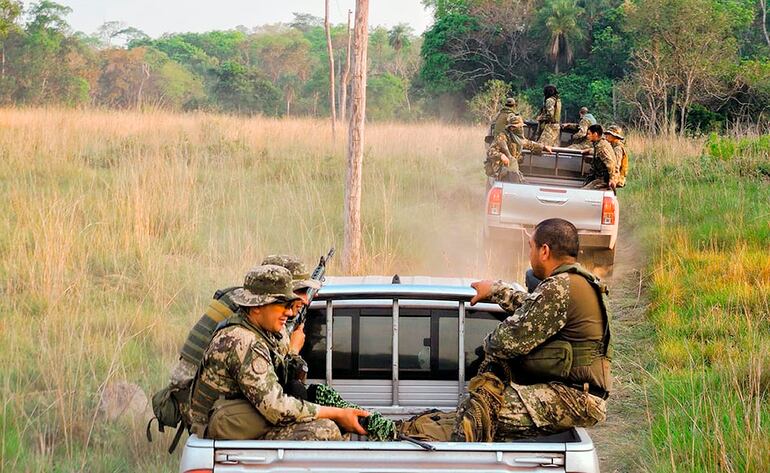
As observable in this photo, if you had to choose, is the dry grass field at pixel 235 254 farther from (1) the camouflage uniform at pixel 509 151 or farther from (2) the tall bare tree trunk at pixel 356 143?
(1) the camouflage uniform at pixel 509 151

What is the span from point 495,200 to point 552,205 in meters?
0.57

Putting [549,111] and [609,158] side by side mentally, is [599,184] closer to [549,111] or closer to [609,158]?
[609,158]

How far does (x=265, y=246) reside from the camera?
10281 mm

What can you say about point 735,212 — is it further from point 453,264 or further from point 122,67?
A: point 122,67

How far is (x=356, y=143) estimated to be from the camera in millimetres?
9961

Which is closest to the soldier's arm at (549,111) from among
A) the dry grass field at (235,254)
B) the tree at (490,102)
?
the dry grass field at (235,254)

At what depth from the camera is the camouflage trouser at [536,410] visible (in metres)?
4.09

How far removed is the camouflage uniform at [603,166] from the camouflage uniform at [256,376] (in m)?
7.59

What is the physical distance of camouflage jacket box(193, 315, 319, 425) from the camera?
3689 millimetres

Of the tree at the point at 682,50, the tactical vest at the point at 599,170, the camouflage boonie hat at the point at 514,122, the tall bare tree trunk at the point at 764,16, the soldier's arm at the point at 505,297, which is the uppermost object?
the tall bare tree trunk at the point at 764,16

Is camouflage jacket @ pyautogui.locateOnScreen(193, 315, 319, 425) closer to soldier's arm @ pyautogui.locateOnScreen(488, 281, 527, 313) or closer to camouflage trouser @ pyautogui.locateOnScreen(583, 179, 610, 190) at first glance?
soldier's arm @ pyautogui.locateOnScreen(488, 281, 527, 313)

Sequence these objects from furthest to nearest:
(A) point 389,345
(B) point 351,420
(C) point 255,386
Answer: (A) point 389,345
(B) point 351,420
(C) point 255,386

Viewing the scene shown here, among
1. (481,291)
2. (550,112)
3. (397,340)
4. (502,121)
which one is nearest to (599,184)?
(502,121)

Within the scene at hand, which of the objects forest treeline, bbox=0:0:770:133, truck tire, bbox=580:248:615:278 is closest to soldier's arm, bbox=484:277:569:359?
truck tire, bbox=580:248:615:278
